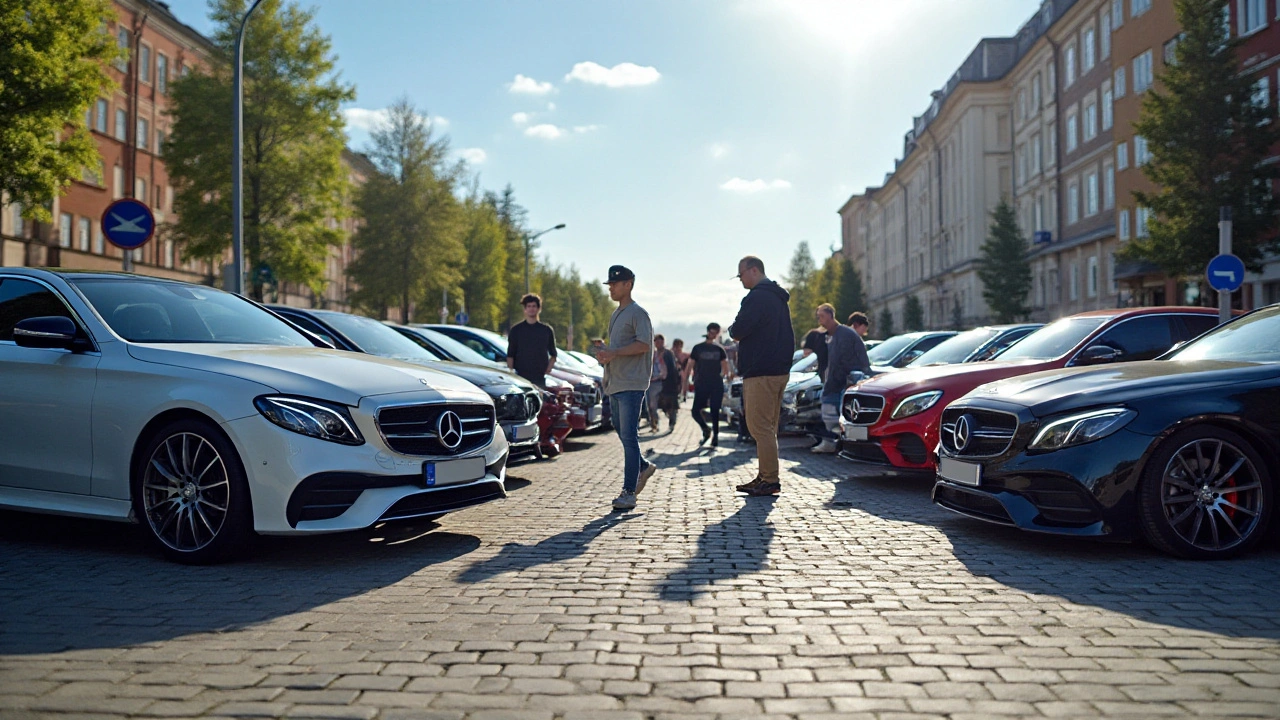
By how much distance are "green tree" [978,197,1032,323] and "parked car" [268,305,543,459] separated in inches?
1945

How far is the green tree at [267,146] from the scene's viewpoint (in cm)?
3531

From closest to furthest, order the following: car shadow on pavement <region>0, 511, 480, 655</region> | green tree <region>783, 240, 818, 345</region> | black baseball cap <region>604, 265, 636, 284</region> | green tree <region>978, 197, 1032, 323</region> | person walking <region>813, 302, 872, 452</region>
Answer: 1. car shadow on pavement <region>0, 511, 480, 655</region>
2. black baseball cap <region>604, 265, 636, 284</region>
3. person walking <region>813, 302, 872, 452</region>
4. green tree <region>978, 197, 1032, 323</region>
5. green tree <region>783, 240, 818, 345</region>

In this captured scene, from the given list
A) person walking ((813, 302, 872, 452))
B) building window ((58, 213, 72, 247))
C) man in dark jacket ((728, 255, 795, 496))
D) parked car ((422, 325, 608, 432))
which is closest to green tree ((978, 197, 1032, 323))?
building window ((58, 213, 72, 247))

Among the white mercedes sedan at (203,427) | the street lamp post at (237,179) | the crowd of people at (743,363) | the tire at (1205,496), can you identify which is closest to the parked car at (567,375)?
the street lamp post at (237,179)

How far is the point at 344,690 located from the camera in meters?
3.57

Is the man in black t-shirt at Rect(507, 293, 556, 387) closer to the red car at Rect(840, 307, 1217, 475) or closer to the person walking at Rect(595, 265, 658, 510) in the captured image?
the person walking at Rect(595, 265, 658, 510)

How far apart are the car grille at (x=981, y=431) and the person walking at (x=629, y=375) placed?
2.49 m

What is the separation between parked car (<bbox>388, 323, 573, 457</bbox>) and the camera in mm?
12695

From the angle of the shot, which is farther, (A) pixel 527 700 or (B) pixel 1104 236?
(B) pixel 1104 236

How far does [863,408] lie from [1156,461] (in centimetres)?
436

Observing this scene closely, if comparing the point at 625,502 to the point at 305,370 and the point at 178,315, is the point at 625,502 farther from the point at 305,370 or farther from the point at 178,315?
the point at 178,315

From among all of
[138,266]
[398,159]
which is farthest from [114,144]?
Result: [398,159]

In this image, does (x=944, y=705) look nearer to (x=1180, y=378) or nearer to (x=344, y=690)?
(x=344, y=690)

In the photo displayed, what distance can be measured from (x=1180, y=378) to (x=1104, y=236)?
44683 millimetres
